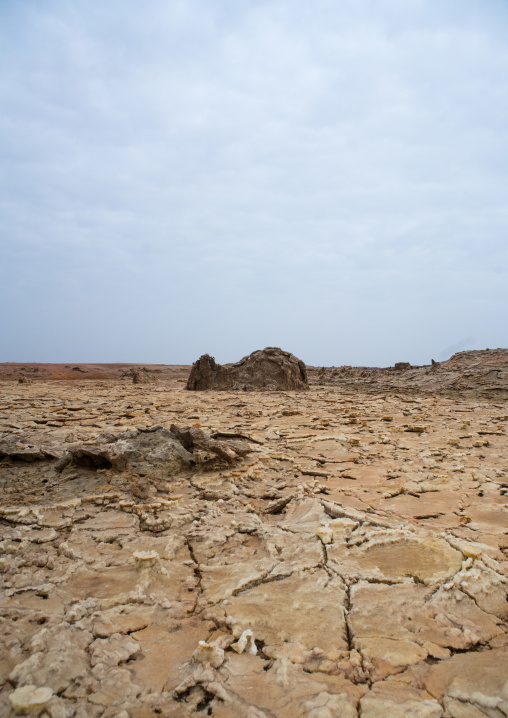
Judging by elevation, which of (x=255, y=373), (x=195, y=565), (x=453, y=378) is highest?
(x=453, y=378)

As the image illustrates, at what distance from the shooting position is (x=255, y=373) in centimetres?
1207

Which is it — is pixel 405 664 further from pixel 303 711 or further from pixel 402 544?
pixel 402 544

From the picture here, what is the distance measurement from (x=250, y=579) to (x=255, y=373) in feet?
33.7

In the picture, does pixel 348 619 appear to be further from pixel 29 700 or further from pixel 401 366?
pixel 401 366

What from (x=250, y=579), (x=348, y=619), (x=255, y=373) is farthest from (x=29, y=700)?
(x=255, y=373)

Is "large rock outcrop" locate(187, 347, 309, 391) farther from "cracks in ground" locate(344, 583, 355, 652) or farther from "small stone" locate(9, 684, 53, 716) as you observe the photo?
"small stone" locate(9, 684, 53, 716)

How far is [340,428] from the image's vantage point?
5266 millimetres

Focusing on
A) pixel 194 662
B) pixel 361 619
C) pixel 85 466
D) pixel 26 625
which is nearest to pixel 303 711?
pixel 194 662

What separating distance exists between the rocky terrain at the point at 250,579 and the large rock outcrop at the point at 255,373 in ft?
24.8

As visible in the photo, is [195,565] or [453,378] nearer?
[195,565]

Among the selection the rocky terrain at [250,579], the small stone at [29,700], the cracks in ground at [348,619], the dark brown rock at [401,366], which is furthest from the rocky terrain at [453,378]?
the small stone at [29,700]

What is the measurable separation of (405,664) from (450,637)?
24 centimetres

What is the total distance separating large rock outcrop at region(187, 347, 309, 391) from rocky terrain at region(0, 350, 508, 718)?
7.56 metres

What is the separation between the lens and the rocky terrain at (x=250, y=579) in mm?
1173
